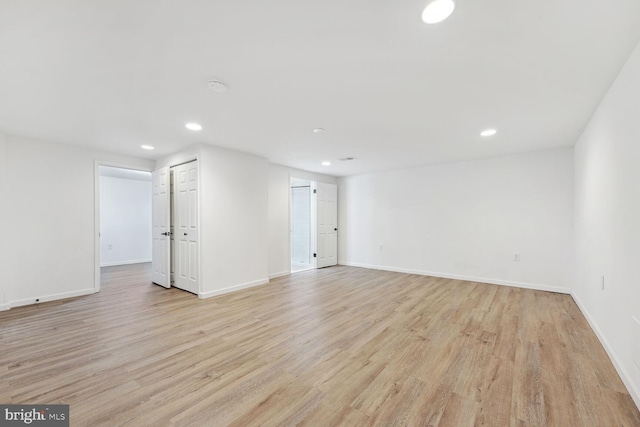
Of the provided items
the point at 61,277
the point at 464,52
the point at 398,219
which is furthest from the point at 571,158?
the point at 61,277

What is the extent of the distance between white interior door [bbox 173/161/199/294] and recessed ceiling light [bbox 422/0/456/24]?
3.63 meters

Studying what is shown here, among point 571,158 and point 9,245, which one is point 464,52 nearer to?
point 571,158

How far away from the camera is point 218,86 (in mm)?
2217

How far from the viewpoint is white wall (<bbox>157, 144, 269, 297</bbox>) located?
4.02m

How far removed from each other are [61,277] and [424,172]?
6.56 meters

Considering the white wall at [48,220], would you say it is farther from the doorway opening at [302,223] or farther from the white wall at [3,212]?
the doorway opening at [302,223]

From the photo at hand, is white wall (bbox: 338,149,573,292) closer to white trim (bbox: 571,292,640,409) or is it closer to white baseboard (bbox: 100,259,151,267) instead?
white trim (bbox: 571,292,640,409)

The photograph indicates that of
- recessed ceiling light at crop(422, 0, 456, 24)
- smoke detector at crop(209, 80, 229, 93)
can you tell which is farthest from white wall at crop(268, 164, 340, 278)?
recessed ceiling light at crop(422, 0, 456, 24)

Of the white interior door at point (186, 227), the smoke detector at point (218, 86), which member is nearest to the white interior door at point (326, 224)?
the white interior door at point (186, 227)

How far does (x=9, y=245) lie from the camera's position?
11.6ft

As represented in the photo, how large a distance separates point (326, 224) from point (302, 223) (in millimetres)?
789

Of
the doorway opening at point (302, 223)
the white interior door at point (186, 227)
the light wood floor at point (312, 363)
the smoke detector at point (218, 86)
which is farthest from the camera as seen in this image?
the doorway opening at point (302, 223)

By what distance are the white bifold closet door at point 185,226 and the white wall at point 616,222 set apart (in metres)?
4.57

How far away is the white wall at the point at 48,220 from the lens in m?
3.58
